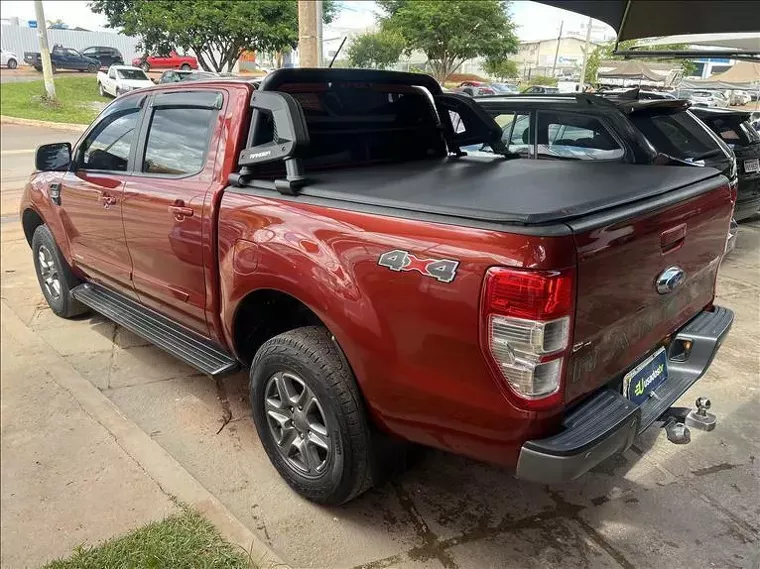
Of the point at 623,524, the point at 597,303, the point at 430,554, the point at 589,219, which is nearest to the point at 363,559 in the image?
the point at 430,554

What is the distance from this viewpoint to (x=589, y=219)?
2.00 meters

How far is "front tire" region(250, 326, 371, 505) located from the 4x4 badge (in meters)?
0.55

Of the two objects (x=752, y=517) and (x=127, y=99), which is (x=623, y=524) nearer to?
(x=752, y=517)

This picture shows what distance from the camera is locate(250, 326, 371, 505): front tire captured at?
8.02 feet

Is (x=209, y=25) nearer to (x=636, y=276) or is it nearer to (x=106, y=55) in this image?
(x=106, y=55)

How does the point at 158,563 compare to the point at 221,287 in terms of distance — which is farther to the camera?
the point at 221,287

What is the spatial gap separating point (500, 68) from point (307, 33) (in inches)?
437

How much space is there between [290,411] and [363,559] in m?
0.70

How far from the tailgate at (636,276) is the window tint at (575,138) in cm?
254

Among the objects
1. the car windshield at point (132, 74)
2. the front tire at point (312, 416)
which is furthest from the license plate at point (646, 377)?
the car windshield at point (132, 74)

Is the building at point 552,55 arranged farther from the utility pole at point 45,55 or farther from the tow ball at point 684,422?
the tow ball at point 684,422

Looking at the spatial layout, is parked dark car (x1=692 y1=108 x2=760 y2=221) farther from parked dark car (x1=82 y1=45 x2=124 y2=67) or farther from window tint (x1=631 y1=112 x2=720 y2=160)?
parked dark car (x1=82 y1=45 x2=124 y2=67)

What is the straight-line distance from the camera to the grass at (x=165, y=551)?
230cm

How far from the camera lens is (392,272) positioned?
212 cm
